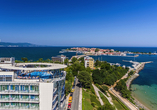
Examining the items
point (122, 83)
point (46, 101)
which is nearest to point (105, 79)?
point (122, 83)

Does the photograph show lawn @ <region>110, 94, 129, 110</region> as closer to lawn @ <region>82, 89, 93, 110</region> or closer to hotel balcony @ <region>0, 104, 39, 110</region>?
lawn @ <region>82, 89, 93, 110</region>

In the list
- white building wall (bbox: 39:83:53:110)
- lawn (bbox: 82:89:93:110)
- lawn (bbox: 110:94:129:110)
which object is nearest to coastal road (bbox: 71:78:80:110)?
lawn (bbox: 82:89:93:110)

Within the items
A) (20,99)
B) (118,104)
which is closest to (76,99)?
(118,104)

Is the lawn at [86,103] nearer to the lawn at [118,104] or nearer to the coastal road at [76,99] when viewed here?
the coastal road at [76,99]

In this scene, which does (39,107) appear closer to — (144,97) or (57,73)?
(57,73)

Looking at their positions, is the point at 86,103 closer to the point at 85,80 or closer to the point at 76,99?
the point at 76,99

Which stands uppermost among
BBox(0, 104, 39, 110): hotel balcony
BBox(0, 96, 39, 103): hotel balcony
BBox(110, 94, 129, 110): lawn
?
BBox(0, 96, 39, 103): hotel balcony

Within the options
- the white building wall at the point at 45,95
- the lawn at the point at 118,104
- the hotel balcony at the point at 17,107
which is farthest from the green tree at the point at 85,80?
the hotel balcony at the point at 17,107

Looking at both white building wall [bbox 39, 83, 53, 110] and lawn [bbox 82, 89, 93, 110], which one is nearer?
white building wall [bbox 39, 83, 53, 110]
